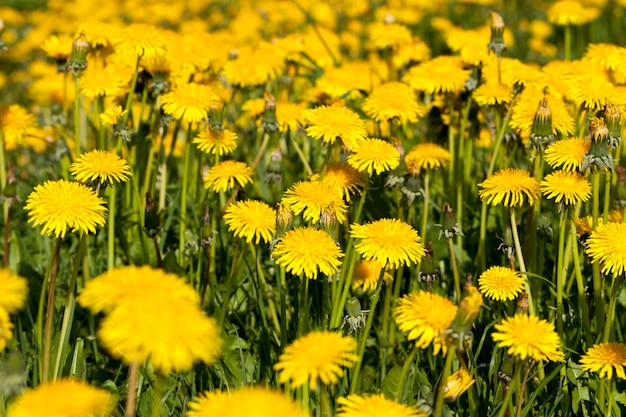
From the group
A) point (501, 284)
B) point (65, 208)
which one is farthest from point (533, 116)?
point (65, 208)

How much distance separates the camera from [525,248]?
2.19m

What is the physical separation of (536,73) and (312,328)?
1224 millimetres

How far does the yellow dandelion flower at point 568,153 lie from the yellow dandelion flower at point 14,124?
5.73 feet

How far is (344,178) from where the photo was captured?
2.07m

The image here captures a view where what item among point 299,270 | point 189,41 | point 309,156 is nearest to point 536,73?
point 309,156

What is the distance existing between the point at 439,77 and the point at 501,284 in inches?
41.8

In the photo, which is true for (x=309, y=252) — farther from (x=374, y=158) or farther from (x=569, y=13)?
(x=569, y=13)

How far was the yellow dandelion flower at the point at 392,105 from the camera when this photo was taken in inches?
95.2

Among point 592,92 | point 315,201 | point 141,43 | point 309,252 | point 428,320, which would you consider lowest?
point 428,320

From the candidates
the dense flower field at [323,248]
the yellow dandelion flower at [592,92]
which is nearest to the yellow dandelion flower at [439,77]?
the dense flower field at [323,248]

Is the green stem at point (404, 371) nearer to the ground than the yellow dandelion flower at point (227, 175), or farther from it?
nearer to the ground

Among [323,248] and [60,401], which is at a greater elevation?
[323,248]

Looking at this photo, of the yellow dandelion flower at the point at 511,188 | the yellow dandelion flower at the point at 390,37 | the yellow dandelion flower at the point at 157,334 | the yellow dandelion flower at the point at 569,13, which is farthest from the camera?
the yellow dandelion flower at the point at 569,13

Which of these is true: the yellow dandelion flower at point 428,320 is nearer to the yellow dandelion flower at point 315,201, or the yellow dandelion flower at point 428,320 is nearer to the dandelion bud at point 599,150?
the yellow dandelion flower at point 315,201
